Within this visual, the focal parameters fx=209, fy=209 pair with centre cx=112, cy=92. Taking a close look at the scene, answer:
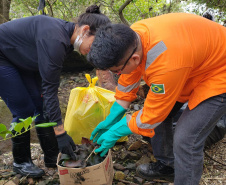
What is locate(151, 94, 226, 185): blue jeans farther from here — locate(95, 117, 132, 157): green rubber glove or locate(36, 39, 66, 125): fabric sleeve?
locate(36, 39, 66, 125): fabric sleeve

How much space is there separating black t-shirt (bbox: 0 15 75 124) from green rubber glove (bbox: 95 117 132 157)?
36 cm

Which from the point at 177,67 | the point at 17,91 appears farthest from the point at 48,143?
the point at 177,67

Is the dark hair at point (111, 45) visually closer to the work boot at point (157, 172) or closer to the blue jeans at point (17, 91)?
the blue jeans at point (17, 91)

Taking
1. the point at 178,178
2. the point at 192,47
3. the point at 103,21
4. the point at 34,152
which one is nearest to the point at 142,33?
the point at 192,47

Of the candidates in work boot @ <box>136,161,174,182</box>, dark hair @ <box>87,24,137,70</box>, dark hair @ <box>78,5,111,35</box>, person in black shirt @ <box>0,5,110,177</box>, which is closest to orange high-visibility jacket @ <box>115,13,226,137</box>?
dark hair @ <box>87,24,137,70</box>

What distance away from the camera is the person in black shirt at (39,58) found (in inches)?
53.2

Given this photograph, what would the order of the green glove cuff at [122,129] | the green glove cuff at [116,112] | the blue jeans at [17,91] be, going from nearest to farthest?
the green glove cuff at [122,129], the blue jeans at [17,91], the green glove cuff at [116,112]

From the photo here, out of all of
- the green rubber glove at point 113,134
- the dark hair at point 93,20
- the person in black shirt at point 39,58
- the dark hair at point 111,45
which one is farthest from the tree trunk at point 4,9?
the dark hair at point 111,45

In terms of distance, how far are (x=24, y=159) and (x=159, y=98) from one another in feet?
4.54

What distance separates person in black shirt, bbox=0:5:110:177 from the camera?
135 centimetres

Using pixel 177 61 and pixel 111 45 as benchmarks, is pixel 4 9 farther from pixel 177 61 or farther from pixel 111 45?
pixel 177 61

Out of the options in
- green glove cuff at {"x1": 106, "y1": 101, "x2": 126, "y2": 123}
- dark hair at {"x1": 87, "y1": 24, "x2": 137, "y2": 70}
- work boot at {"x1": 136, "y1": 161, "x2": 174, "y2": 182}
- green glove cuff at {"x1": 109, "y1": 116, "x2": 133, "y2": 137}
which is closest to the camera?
dark hair at {"x1": 87, "y1": 24, "x2": 137, "y2": 70}

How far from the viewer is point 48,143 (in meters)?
1.94

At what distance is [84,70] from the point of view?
4.60 meters
